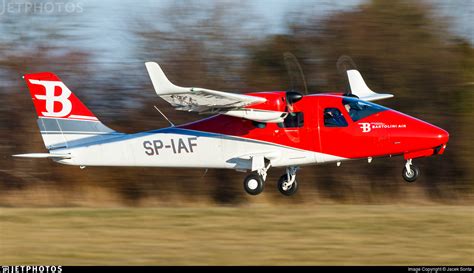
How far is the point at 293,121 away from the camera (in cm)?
1627

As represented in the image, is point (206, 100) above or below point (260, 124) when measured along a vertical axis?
above

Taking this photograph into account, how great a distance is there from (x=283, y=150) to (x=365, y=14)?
26.2ft

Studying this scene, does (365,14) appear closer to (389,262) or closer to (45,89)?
(45,89)

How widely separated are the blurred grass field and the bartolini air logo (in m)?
2.52

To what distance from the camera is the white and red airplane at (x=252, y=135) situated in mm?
15820

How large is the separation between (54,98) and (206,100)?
3903mm

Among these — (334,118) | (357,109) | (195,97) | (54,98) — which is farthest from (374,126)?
(54,98)

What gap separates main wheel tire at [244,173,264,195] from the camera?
16562 mm

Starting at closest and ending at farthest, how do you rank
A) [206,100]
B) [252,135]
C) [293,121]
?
[206,100]
[293,121]
[252,135]

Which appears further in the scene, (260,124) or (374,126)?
(260,124)

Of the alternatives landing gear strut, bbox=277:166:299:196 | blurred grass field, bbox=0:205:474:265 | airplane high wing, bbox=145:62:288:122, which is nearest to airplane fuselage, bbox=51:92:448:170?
airplane high wing, bbox=145:62:288:122

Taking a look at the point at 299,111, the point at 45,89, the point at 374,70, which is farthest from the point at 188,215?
the point at 374,70

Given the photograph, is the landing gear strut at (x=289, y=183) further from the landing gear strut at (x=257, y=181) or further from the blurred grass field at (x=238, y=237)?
the blurred grass field at (x=238, y=237)

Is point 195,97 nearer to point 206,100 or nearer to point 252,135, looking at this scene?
point 206,100
